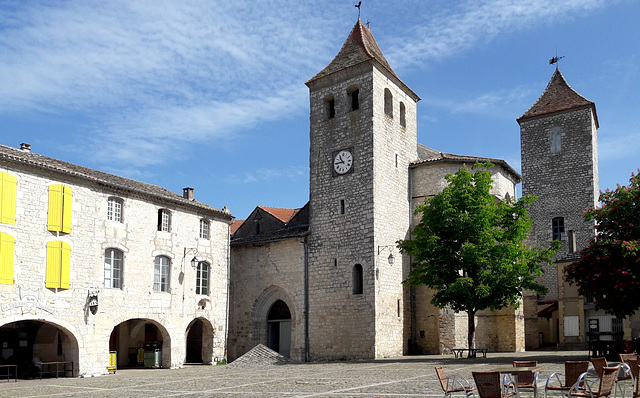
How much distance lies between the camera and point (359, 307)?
2689 cm

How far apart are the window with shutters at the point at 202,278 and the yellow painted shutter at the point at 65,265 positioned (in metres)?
6.65

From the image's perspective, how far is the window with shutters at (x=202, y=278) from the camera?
27.4m

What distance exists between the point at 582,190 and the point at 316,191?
16.4 metres

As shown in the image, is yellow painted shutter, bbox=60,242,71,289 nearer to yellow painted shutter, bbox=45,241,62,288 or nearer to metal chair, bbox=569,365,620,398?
yellow painted shutter, bbox=45,241,62,288

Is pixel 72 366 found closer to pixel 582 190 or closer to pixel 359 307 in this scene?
pixel 359 307

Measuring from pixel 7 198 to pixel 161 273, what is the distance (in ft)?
23.4

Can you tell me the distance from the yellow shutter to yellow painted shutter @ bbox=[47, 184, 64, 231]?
1.24 m

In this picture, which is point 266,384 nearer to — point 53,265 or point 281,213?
point 53,265

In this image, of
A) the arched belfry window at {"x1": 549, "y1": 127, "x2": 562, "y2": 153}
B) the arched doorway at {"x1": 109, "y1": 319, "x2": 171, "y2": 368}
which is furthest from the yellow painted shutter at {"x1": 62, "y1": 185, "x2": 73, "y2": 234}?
the arched belfry window at {"x1": 549, "y1": 127, "x2": 562, "y2": 153}

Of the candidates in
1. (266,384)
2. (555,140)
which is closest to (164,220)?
(266,384)

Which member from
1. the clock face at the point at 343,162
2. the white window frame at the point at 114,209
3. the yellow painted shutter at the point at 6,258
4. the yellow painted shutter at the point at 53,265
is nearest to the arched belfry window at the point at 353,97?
the clock face at the point at 343,162

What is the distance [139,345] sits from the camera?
28.1 metres

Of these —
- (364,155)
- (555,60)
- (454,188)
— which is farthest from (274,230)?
(555,60)

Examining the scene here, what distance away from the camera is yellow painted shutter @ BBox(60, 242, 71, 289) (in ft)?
69.8
